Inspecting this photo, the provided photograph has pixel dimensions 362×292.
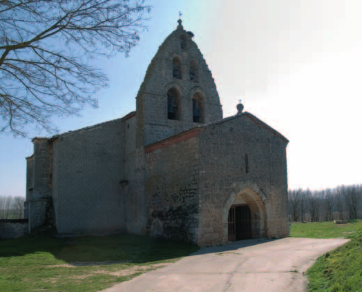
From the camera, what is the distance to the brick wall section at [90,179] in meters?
17.7

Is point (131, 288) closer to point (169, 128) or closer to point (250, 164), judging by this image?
point (250, 164)

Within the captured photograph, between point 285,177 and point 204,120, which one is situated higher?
point 204,120

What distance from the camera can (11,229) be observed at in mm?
19375

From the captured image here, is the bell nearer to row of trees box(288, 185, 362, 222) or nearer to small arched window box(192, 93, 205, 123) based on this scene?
small arched window box(192, 93, 205, 123)

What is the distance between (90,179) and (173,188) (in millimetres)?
5503

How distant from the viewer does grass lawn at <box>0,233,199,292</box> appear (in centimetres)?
850

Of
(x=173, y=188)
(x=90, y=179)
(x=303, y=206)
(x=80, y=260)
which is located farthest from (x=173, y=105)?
(x=303, y=206)

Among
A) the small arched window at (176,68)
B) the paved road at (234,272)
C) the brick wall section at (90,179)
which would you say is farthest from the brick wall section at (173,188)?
the small arched window at (176,68)

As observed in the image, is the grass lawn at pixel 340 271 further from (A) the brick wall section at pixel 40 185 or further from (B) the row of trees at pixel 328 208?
(B) the row of trees at pixel 328 208

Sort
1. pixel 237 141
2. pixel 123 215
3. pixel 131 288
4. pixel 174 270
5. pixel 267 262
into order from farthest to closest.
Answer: pixel 123 215, pixel 237 141, pixel 267 262, pixel 174 270, pixel 131 288

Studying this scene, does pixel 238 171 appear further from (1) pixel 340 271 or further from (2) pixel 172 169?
(1) pixel 340 271

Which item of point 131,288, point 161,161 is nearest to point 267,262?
point 131,288

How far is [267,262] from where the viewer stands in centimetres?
1043

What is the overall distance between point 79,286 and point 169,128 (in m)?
11.7
